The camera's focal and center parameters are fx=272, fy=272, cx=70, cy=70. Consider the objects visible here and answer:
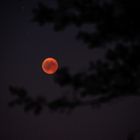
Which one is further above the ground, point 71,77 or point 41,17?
point 41,17

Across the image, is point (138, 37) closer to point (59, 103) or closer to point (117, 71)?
point (117, 71)

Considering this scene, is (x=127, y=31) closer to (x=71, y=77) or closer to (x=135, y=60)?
(x=135, y=60)

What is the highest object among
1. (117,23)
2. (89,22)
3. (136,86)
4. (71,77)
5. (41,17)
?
(41,17)

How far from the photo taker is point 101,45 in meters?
2.76

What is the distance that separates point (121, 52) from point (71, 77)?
21.8 inches

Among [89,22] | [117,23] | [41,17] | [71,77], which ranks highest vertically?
[41,17]

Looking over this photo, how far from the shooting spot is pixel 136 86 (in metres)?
Result: 2.59

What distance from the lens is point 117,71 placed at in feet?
8.64

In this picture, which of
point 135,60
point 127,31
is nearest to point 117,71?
point 135,60

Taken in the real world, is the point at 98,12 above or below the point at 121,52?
above

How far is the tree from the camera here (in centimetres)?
258

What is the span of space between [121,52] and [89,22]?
434mm

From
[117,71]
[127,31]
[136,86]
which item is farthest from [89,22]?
[136,86]

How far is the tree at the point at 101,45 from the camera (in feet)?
8.45
